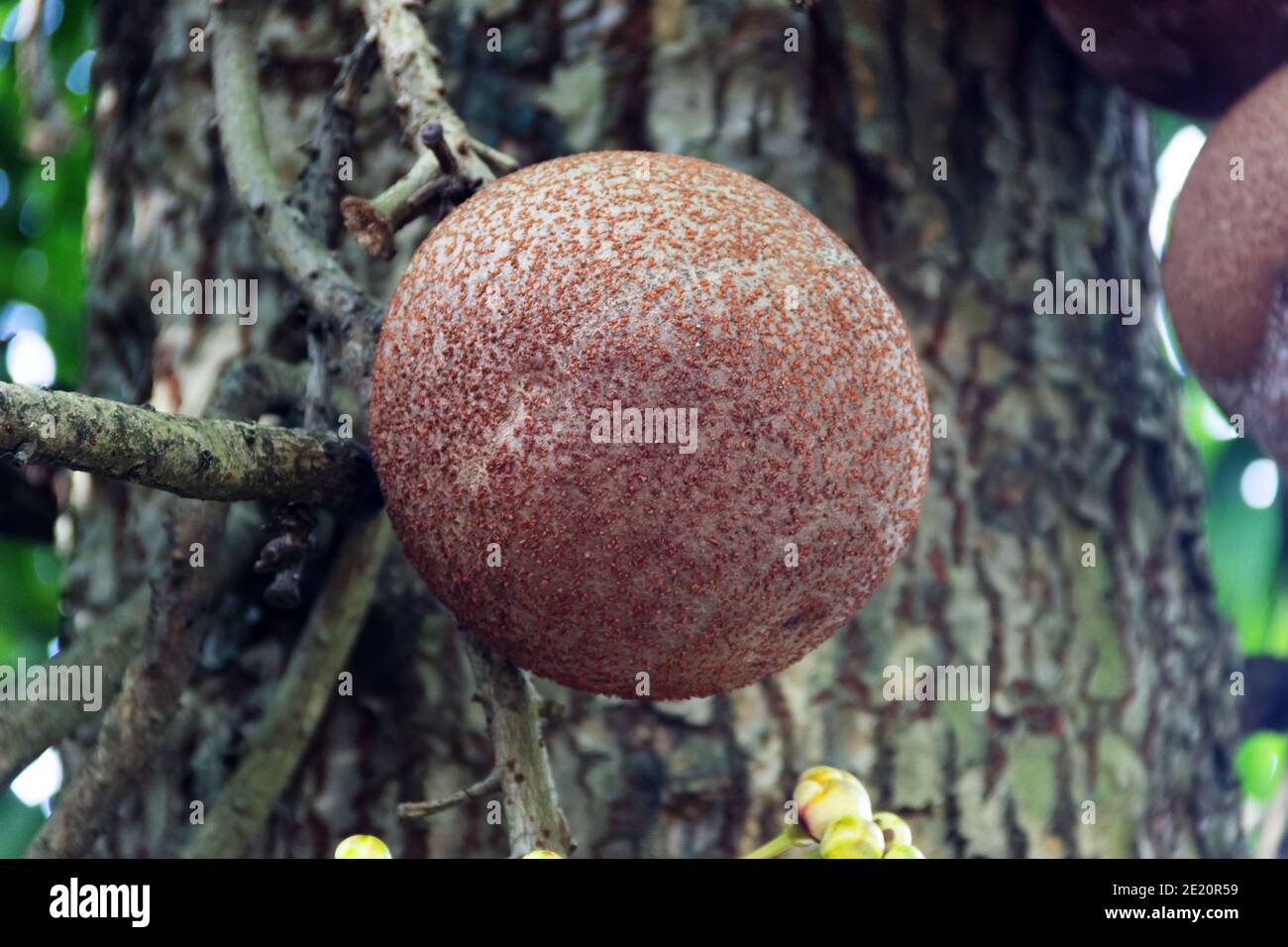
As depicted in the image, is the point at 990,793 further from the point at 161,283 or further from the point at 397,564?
the point at 161,283

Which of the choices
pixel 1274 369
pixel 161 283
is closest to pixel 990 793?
pixel 1274 369

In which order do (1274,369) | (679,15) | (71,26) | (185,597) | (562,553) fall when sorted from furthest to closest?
(71,26), (679,15), (1274,369), (185,597), (562,553)

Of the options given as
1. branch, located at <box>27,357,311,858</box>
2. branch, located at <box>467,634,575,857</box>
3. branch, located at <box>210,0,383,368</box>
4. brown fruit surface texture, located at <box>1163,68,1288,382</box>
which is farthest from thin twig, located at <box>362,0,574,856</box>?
brown fruit surface texture, located at <box>1163,68,1288,382</box>

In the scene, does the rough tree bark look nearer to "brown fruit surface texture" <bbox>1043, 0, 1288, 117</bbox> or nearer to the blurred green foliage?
"brown fruit surface texture" <bbox>1043, 0, 1288, 117</bbox>

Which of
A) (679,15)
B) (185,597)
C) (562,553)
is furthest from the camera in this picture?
(679,15)

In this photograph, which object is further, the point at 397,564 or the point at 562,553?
the point at 397,564

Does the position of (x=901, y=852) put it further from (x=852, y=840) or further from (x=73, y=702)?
(x=73, y=702)

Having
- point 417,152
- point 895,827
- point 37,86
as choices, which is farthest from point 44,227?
point 895,827
